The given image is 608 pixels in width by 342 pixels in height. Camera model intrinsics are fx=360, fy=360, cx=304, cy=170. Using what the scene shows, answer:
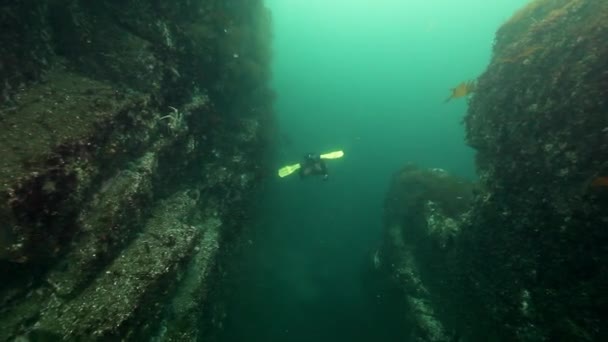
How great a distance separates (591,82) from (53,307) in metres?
10.7

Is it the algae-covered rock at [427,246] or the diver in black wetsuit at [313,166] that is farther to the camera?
the diver in black wetsuit at [313,166]

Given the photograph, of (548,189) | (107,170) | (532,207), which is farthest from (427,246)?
(107,170)

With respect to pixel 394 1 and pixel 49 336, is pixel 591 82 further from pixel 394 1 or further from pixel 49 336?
pixel 394 1

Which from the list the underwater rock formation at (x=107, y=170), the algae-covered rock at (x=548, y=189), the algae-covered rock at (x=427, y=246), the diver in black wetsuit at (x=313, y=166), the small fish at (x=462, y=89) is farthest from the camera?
the diver in black wetsuit at (x=313, y=166)

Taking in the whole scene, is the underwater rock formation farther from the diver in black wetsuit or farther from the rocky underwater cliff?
the rocky underwater cliff

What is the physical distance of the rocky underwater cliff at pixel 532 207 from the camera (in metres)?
6.39

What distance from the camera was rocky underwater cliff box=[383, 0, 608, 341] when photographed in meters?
6.39

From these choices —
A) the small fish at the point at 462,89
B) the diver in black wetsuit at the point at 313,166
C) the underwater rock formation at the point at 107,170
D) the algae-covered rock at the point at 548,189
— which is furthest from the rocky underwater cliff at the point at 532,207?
the underwater rock formation at the point at 107,170

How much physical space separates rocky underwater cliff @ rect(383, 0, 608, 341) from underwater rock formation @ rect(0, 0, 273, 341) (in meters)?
7.09

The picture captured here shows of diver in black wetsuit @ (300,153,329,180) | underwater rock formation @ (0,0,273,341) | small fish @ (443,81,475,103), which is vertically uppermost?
small fish @ (443,81,475,103)

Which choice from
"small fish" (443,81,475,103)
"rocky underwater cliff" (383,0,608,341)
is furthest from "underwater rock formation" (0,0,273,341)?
"small fish" (443,81,475,103)

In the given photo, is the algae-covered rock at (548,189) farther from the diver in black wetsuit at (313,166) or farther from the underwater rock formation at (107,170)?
the underwater rock formation at (107,170)

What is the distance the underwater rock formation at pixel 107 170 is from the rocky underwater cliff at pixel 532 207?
7088 millimetres

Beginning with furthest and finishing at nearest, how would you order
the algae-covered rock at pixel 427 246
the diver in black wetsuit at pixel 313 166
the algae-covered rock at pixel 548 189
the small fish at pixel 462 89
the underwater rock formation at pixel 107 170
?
the diver in black wetsuit at pixel 313 166
the algae-covered rock at pixel 427 246
the small fish at pixel 462 89
the algae-covered rock at pixel 548 189
the underwater rock formation at pixel 107 170
